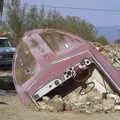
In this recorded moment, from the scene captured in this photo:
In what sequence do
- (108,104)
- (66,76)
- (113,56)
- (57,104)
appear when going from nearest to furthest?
(57,104) < (108,104) < (66,76) < (113,56)

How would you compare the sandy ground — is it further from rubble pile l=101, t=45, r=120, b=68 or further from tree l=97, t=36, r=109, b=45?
tree l=97, t=36, r=109, b=45

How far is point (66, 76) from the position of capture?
13.2 m

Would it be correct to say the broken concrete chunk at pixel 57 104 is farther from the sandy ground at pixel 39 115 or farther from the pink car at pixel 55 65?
the pink car at pixel 55 65

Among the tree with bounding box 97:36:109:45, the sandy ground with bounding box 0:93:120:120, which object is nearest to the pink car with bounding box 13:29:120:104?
the sandy ground with bounding box 0:93:120:120

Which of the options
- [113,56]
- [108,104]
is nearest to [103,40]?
[113,56]

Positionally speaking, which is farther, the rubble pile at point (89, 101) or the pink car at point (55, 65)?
the pink car at point (55, 65)

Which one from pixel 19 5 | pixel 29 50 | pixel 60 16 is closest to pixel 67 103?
pixel 29 50

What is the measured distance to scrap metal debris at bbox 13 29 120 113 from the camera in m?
13.0

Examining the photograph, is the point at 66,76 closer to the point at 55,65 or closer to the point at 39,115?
the point at 55,65

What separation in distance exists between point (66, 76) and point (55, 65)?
428 mm

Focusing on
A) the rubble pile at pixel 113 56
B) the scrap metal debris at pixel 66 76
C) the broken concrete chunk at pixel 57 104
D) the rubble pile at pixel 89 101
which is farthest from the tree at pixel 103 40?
the broken concrete chunk at pixel 57 104

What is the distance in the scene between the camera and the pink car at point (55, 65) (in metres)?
13.2

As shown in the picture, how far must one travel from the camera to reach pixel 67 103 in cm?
1312

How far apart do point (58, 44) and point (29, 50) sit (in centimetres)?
83
